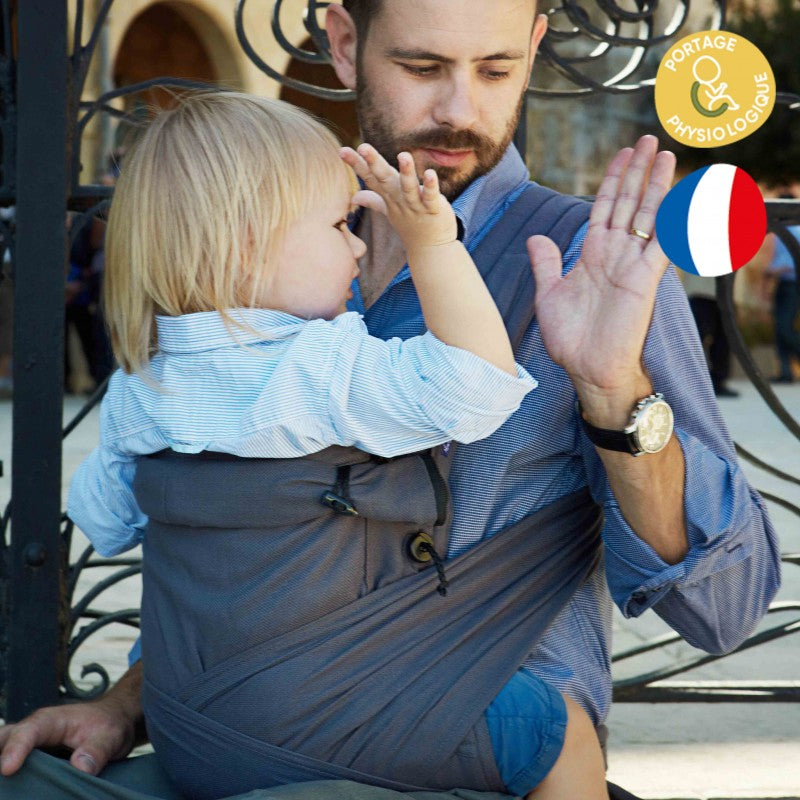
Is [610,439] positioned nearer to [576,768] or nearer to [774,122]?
[576,768]

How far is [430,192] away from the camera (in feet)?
4.34

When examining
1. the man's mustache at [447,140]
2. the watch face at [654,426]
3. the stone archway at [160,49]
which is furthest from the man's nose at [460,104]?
the stone archway at [160,49]

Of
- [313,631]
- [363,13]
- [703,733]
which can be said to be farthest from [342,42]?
[703,733]

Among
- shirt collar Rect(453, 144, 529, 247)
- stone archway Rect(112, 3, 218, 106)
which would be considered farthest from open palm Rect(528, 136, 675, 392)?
stone archway Rect(112, 3, 218, 106)

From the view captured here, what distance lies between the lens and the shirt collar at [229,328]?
1.44 meters

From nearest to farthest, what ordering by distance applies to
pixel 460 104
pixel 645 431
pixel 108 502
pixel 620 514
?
pixel 645 431 → pixel 620 514 → pixel 108 502 → pixel 460 104

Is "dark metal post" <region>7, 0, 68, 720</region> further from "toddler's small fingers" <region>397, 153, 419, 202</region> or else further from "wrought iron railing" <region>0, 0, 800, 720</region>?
"toddler's small fingers" <region>397, 153, 419, 202</region>

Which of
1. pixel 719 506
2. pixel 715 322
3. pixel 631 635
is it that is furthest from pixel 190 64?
pixel 719 506

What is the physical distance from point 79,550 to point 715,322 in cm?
691

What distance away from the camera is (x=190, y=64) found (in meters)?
12.5

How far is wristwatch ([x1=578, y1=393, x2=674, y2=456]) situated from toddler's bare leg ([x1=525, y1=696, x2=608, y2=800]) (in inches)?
13.1

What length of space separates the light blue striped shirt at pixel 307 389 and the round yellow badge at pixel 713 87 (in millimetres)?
326

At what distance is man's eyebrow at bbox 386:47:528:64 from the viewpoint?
1.78 metres

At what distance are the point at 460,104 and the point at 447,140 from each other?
0.19ft
